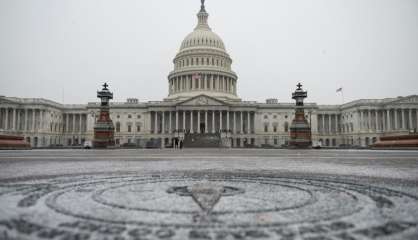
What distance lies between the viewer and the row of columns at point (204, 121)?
328 feet

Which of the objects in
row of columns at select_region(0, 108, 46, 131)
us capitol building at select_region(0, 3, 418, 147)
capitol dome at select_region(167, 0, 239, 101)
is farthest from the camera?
capitol dome at select_region(167, 0, 239, 101)

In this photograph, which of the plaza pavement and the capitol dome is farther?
the capitol dome

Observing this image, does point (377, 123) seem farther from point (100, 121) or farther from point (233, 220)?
point (233, 220)

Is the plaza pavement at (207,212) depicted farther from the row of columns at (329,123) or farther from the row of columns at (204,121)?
the row of columns at (329,123)

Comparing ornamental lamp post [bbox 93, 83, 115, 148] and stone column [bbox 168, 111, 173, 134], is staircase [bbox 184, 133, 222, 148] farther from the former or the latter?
stone column [bbox 168, 111, 173, 134]

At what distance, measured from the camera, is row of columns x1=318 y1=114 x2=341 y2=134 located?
373 ft

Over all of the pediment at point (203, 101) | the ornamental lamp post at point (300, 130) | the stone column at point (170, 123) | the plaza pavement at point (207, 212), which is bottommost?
the plaza pavement at point (207, 212)

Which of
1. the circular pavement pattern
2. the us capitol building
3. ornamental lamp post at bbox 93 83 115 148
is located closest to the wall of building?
the us capitol building

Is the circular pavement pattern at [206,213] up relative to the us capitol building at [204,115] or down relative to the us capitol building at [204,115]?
down

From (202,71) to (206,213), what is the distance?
341 ft

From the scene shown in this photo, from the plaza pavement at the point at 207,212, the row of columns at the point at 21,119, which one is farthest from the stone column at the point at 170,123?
the plaza pavement at the point at 207,212

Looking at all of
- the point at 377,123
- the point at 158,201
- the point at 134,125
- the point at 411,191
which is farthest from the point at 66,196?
the point at 377,123

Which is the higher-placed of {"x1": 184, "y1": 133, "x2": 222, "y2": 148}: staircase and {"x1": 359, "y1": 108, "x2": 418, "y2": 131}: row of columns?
{"x1": 359, "y1": 108, "x2": 418, "y2": 131}: row of columns

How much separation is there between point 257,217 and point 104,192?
3.35 m
